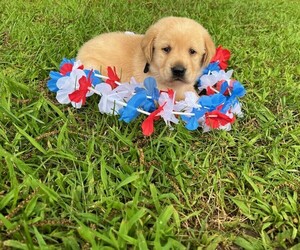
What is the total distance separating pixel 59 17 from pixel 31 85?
68.8 inches

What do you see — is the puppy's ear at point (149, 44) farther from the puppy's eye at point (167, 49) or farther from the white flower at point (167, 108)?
the white flower at point (167, 108)

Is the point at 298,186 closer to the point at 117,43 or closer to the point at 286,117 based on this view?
the point at 286,117

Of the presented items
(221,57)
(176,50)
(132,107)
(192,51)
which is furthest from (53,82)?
(221,57)

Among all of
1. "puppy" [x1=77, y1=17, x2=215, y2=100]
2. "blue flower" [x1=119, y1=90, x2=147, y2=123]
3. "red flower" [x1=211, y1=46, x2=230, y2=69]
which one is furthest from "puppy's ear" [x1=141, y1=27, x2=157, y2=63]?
"red flower" [x1=211, y1=46, x2=230, y2=69]

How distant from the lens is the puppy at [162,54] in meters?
3.28


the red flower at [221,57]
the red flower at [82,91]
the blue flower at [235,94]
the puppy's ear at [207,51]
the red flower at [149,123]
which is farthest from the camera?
the red flower at [221,57]

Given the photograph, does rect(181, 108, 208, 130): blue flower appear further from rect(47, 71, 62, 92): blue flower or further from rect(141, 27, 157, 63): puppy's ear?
rect(47, 71, 62, 92): blue flower

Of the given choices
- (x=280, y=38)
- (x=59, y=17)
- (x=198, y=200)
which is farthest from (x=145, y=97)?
(x=280, y=38)

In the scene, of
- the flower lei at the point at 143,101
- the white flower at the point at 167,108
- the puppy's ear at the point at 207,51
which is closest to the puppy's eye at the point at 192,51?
the puppy's ear at the point at 207,51

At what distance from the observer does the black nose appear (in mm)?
3225

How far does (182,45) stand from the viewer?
129 inches

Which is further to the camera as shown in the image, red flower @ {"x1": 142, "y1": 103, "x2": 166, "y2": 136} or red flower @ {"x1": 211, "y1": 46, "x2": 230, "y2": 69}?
red flower @ {"x1": 211, "y1": 46, "x2": 230, "y2": 69}

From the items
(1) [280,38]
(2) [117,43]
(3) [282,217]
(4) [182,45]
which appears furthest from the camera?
(1) [280,38]

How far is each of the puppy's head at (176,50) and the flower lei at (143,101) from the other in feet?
0.91
